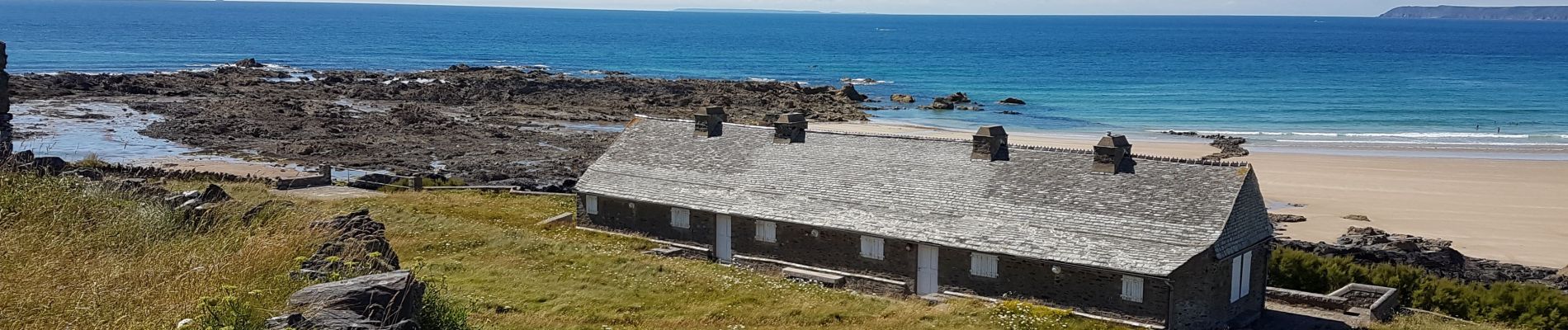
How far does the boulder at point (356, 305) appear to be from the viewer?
11.0 metres

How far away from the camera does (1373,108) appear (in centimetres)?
8925

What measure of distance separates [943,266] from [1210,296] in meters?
5.36

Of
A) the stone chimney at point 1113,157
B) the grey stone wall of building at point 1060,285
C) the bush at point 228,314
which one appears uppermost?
the stone chimney at point 1113,157

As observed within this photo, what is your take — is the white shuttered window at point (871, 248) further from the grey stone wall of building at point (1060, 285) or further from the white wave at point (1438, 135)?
the white wave at point (1438, 135)

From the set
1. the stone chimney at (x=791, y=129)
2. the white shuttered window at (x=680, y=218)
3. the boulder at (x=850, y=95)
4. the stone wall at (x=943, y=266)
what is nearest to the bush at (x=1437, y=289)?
the stone wall at (x=943, y=266)

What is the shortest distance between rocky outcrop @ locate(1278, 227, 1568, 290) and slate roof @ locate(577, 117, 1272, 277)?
8.79 m

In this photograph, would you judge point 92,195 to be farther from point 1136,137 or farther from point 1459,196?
point 1136,137

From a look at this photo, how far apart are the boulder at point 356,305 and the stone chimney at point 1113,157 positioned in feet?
59.3

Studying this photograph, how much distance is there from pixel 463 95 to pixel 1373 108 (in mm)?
62602

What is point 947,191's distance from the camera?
28.2 metres

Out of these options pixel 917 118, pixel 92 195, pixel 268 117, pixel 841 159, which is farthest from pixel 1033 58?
pixel 92 195

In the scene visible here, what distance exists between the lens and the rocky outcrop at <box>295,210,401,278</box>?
13548 mm

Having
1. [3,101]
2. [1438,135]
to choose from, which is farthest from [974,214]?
[1438,135]

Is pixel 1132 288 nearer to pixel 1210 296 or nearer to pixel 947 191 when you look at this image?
pixel 1210 296
